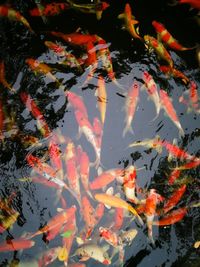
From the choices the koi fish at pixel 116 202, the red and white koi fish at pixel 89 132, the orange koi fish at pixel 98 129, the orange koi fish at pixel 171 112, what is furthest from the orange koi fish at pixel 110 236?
the orange koi fish at pixel 171 112

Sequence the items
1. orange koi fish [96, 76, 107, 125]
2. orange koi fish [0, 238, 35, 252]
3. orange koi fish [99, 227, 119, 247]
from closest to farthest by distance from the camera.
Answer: orange koi fish [0, 238, 35, 252] → orange koi fish [99, 227, 119, 247] → orange koi fish [96, 76, 107, 125]

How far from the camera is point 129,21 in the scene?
3490 millimetres

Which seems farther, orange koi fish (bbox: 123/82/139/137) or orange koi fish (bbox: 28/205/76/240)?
orange koi fish (bbox: 123/82/139/137)

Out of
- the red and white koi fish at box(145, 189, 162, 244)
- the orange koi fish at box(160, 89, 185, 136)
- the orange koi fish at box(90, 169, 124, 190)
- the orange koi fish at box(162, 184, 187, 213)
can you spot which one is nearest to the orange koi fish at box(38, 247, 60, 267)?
the orange koi fish at box(90, 169, 124, 190)

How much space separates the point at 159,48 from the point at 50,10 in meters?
1.17

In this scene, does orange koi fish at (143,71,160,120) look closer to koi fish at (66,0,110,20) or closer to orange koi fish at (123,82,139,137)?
orange koi fish at (123,82,139,137)

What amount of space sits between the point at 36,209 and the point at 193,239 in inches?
60.4

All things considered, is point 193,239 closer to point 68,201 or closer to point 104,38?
point 68,201

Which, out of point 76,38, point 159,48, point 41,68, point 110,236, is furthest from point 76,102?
point 110,236

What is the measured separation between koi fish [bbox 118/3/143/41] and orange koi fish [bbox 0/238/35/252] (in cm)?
232

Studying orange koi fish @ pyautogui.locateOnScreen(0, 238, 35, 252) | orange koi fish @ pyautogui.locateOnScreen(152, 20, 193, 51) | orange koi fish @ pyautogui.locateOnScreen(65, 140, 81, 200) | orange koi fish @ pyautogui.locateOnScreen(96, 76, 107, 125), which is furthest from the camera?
orange koi fish @ pyautogui.locateOnScreen(96, 76, 107, 125)

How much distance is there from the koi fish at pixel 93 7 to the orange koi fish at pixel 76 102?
84 cm

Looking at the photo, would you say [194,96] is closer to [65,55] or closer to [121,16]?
[121,16]

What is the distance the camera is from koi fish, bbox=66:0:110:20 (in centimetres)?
335
